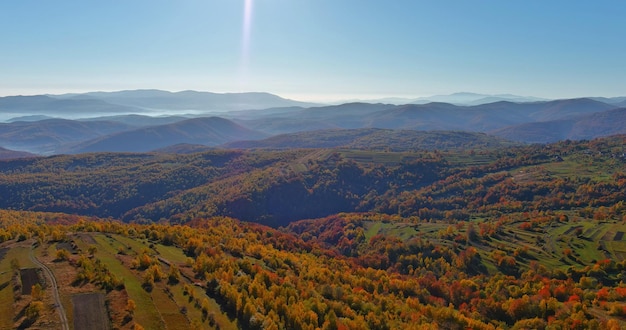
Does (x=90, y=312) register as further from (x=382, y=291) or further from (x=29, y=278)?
(x=382, y=291)

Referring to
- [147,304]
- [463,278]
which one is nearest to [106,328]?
[147,304]

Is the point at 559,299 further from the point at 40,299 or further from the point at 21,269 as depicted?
the point at 21,269

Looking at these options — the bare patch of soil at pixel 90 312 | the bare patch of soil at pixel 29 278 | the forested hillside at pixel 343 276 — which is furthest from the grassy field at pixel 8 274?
the bare patch of soil at pixel 90 312

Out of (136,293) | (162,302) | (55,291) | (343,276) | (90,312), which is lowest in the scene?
(343,276)

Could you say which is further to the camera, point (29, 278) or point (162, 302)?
point (162, 302)

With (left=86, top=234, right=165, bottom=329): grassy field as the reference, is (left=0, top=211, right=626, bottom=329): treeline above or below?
below

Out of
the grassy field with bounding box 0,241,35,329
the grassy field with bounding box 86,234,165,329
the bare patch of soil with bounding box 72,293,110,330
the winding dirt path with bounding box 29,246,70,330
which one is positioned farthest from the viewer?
the grassy field with bounding box 86,234,165,329

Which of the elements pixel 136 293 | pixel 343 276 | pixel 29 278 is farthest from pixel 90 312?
pixel 343 276

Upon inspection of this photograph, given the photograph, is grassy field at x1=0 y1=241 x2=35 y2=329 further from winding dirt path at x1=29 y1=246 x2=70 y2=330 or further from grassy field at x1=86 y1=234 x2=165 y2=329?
grassy field at x1=86 y1=234 x2=165 y2=329

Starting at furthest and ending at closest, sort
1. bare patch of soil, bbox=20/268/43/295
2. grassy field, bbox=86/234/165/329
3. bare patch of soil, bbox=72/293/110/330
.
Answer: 1. bare patch of soil, bbox=20/268/43/295
2. grassy field, bbox=86/234/165/329
3. bare patch of soil, bbox=72/293/110/330

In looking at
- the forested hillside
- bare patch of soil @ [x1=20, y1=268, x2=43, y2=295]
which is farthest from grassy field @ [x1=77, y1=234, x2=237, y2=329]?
bare patch of soil @ [x1=20, y1=268, x2=43, y2=295]

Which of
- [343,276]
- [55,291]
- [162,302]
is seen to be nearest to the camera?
[55,291]
